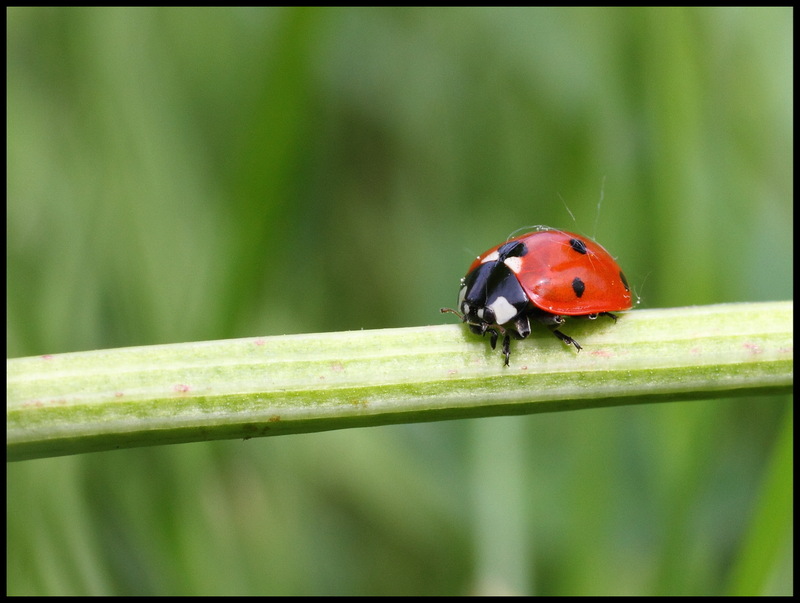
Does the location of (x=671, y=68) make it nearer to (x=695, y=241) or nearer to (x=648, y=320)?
(x=695, y=241)

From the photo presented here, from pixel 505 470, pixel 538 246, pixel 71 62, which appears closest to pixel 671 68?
pixel 538 246

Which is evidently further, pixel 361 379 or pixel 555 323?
pixel 555 323

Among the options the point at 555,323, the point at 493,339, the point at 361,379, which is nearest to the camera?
the point at 361,379

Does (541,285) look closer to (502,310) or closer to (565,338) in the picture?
(502,310)

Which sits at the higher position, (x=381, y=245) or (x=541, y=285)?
(x=541, y=285)

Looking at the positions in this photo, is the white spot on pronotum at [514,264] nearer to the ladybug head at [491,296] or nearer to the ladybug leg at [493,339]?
the ladybug head at [491,296]

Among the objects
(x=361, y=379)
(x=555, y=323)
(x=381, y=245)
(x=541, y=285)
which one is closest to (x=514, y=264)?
(x=541, y=285)

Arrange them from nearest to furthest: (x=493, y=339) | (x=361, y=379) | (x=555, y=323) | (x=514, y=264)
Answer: (x=361, y=379) < (x=493, y=339) < (x=555, y=323) < (x=514, y=264)

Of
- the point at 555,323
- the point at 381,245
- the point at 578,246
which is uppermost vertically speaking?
the point at 578,246
